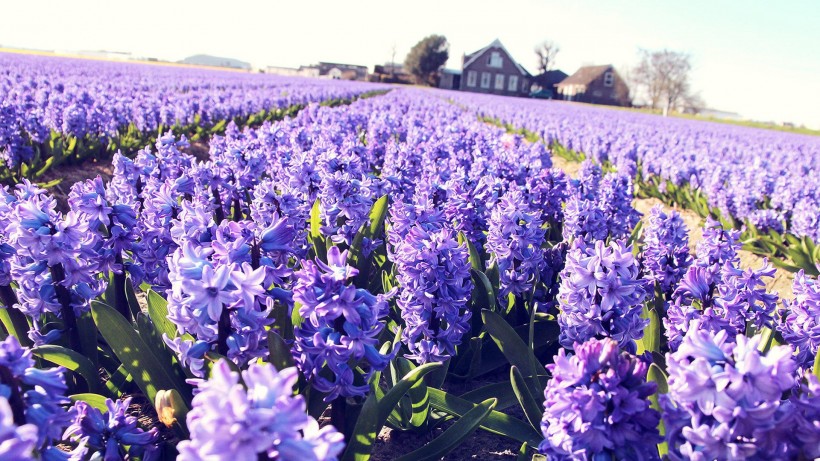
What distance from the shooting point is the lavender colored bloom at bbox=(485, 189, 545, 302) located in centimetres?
328

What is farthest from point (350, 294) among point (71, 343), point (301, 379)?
point (71, 343)

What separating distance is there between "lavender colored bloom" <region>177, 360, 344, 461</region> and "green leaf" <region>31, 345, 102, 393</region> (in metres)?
1.51

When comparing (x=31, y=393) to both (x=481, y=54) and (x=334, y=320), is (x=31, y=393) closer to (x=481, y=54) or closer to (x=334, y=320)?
(x=334, y=320)

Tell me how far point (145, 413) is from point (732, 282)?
2.88 meters

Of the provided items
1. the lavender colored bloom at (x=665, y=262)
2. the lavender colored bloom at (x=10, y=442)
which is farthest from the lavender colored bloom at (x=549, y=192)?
the lavender colored bloom at (x=10, y=442)

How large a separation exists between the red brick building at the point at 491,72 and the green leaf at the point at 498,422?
3130 inches

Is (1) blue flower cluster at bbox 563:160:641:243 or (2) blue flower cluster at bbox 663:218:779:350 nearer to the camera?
(2) blue flower cluster at bbox 663:218:779:350

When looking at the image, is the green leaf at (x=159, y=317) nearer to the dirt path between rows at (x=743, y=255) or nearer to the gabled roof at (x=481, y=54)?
the dirt path between rows at (x=743, y=255)

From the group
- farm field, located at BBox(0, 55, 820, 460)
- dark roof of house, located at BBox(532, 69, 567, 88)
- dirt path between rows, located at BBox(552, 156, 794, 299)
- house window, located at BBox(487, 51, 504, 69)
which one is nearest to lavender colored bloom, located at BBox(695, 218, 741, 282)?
farm field, located at BBox(0, 55, 820, 460)

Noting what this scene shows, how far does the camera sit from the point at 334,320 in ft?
5.99

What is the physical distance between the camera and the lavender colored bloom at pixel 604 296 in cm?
226

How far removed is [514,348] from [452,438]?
713mm

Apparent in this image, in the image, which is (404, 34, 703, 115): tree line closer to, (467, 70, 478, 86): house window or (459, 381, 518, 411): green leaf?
(467, 70, 478, 86): house window

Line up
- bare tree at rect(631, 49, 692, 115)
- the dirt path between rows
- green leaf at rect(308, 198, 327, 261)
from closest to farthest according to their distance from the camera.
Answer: green leaf at rect(308, 198, 327, 261) → the dirt path between rows → bare tree at rect(631, 49, 692, 115)
